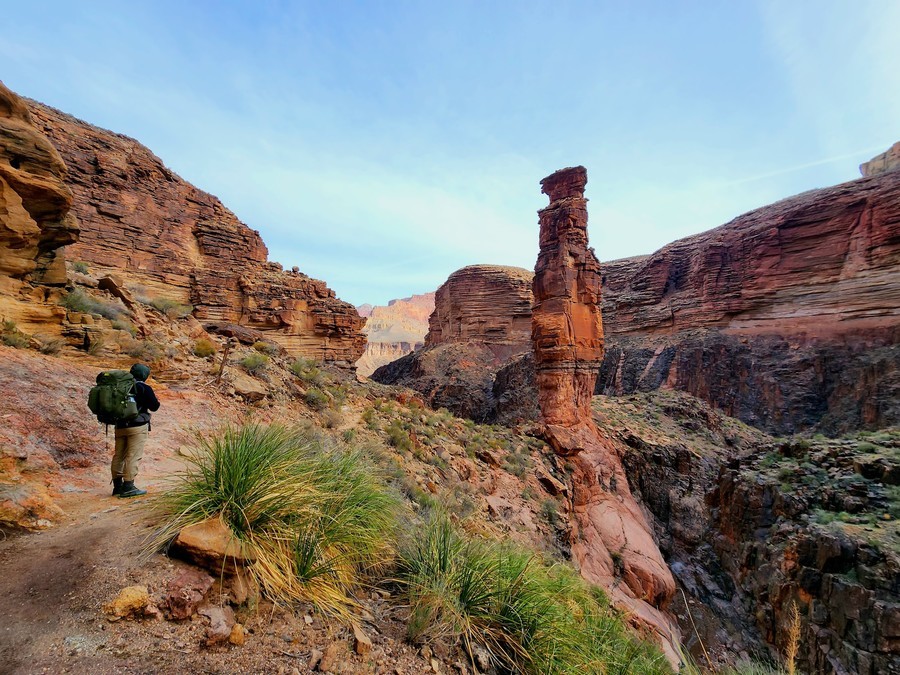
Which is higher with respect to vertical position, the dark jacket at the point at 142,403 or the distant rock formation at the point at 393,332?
the distant rock formation at the point at 393,332

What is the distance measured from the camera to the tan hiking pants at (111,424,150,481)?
3996mm

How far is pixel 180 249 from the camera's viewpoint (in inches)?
746

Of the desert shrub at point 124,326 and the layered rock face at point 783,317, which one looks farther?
the layered rock face at point 783,317

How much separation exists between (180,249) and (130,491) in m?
19.0

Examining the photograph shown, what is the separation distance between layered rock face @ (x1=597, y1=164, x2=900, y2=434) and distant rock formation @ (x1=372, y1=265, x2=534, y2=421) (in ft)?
37.0

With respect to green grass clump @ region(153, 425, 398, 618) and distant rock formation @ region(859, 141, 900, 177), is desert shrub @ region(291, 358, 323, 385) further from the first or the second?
distant rock formation @ region(859, 141, 900, 177)

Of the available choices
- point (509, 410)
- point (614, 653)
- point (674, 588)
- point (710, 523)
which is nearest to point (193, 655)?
point (614, 653)

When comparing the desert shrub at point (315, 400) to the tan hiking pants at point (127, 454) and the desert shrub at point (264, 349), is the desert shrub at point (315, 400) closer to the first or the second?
the desert shrub at point (264, 349)

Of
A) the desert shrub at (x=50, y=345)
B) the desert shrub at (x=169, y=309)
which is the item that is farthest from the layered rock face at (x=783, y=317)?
the desert shrub at (x=50, y=345)

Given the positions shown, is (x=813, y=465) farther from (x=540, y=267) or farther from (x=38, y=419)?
(x=38, y=419)

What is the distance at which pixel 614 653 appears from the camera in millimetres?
3438

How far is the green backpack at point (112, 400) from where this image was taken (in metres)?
3.97

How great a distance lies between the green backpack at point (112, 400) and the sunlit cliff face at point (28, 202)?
15.0 feet

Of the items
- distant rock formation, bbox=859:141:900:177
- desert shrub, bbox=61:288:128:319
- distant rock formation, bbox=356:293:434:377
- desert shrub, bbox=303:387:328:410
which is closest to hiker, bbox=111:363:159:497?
desert shrub, bbox=61:288:128:319
